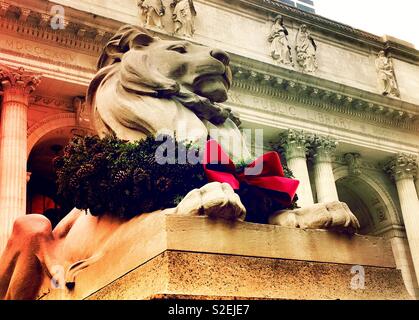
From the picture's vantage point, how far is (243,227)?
286cm

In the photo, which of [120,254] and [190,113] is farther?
[190,113]

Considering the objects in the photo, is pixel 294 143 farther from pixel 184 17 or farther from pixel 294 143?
pixel 184 17

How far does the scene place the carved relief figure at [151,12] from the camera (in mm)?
18188

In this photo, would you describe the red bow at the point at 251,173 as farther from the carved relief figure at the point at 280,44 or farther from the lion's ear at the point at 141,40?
the carved relief figure at the point at 280,44

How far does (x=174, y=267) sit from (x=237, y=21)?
1937cm

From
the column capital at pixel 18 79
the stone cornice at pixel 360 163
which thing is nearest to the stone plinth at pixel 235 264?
the column capital at pixel 18 79

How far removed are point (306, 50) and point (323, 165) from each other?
177 inches

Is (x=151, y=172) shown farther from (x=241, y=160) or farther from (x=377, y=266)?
(x=377, y=266)

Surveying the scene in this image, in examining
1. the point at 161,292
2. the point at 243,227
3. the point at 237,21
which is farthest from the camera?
the point at 237,21

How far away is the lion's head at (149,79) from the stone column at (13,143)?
963cm

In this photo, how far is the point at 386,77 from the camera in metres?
23.8

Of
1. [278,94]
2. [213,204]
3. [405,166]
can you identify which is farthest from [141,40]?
[405,166]
